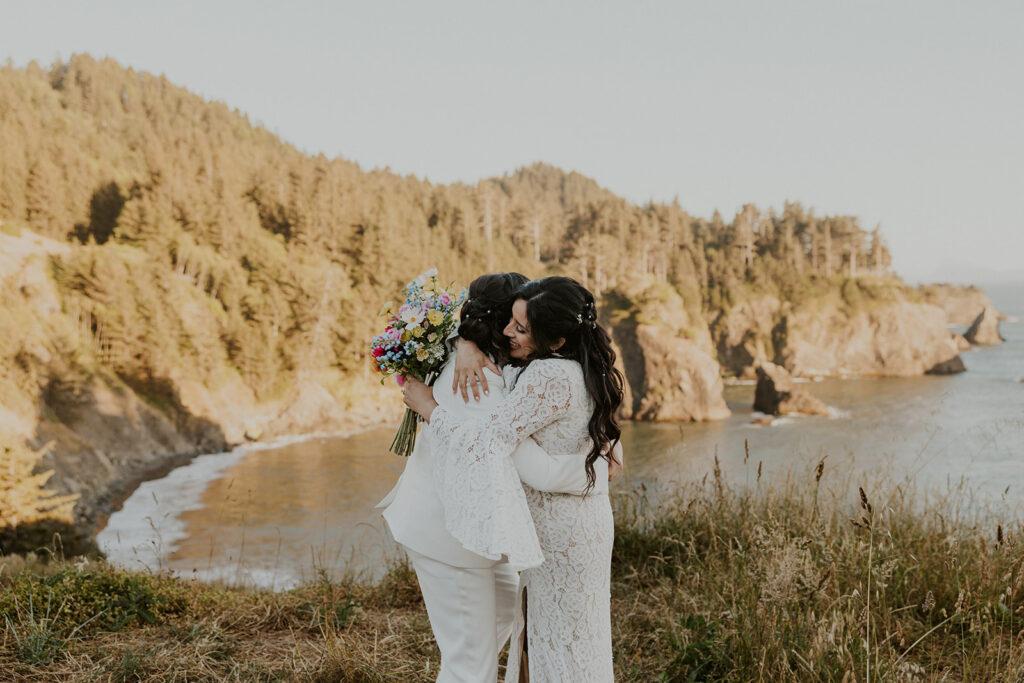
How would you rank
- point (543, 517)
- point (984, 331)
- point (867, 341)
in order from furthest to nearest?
point (984, 331), point (867, 341), point (543, 517)

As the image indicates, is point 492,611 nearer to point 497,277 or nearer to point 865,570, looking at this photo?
point 497,277

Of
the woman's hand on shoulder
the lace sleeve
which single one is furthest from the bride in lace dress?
the woman's hand on shoulder

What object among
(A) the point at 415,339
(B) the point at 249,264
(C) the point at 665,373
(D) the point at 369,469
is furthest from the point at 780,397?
(A) the point at 415,339

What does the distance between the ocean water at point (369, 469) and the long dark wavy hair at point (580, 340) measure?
3.30 metres

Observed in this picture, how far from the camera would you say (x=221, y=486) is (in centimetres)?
2819

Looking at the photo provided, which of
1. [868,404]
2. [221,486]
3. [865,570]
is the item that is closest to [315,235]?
[221,486]

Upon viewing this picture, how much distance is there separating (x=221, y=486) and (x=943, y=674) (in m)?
29.4

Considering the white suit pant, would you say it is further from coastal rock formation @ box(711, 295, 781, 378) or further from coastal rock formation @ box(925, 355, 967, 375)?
coastal rock formation @ box(925, 355, 967, 375)

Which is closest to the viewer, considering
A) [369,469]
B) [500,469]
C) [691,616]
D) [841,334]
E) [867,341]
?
[500,469]

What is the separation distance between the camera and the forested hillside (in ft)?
117

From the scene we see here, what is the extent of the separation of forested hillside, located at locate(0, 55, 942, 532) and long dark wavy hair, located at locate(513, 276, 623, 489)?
91.5ft

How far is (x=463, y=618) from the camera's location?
2.49 metres

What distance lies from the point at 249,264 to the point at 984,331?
9418cm

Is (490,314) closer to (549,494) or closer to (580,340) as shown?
(580,340)
